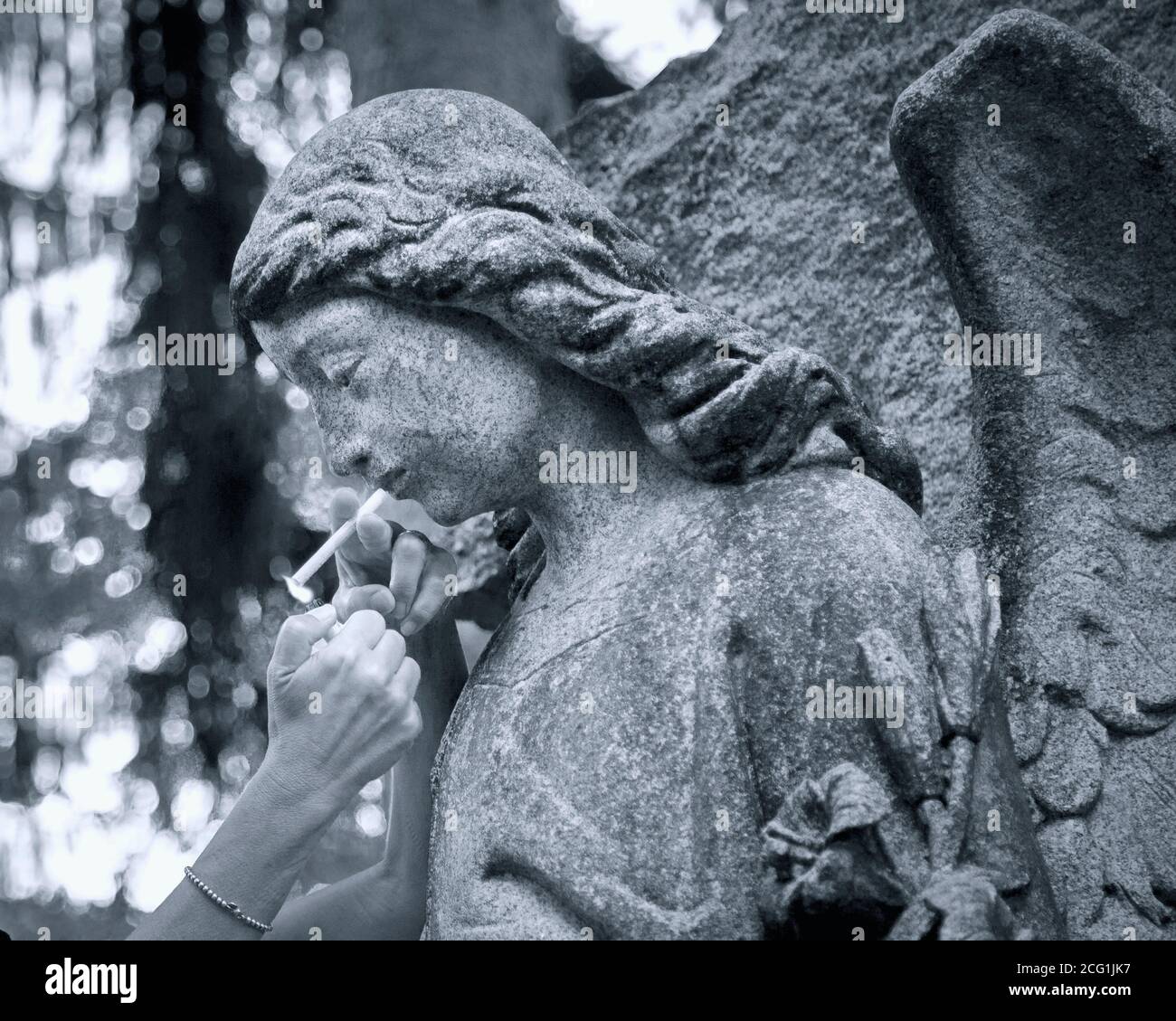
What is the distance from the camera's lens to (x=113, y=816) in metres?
2.95

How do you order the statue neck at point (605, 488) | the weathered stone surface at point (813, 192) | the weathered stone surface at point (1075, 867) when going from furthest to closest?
1. the weathered stone surface at point (813, 192)
2. the statue neck at point (605, 488)
3. the weathered stone surface at point (1075, 867)

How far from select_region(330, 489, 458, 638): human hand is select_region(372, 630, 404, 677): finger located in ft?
0.34

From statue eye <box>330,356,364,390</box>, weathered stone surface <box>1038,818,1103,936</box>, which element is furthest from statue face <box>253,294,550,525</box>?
weathered stone surface <box>1038,818,1103,936</box>

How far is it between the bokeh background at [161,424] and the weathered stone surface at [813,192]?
0.45 meters

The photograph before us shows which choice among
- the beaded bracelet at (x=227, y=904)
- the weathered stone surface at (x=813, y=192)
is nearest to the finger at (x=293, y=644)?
the beaded bracelet at (x=227, y=904)

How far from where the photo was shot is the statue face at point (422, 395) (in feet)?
5.24

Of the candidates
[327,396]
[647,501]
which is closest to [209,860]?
[327,396]

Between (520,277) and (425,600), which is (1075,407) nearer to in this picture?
(520,277)

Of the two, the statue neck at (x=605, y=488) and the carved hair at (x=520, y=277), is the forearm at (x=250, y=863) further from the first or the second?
the carved hair at (x=520, y=277)

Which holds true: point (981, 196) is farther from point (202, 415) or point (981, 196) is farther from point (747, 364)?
point (202, 415)

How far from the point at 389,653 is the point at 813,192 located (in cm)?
118

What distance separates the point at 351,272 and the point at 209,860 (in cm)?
67

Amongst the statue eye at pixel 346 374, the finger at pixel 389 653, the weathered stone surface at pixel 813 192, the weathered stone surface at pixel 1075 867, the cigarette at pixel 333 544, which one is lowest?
the weathered stone surface at pixel 1075 867

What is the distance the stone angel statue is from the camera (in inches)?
55.1
